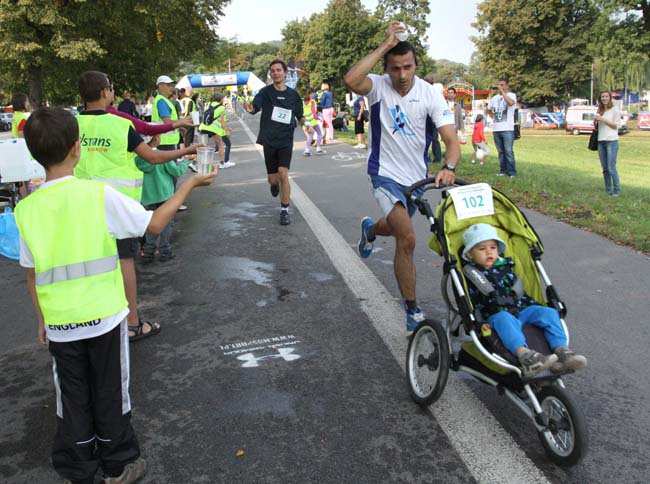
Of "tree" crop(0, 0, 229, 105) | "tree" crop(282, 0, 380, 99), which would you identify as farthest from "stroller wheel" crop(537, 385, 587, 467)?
"tree" crop(282, 0, 380, 99)

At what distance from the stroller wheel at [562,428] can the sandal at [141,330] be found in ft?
9.62

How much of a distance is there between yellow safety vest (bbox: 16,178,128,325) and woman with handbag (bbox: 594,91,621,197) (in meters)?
10.0

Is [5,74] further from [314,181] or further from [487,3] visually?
[487,3]

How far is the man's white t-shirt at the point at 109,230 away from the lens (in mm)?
2545

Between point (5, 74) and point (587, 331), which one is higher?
point (5, 74)

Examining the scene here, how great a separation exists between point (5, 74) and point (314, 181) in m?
18.3

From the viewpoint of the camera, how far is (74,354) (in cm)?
260

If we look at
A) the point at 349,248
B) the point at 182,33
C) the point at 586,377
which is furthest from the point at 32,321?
the point at 182,33

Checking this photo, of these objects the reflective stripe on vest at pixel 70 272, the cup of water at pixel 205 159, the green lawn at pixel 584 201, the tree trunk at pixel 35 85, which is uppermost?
the tree trunk at pixel 35 85

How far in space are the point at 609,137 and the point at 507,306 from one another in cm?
858

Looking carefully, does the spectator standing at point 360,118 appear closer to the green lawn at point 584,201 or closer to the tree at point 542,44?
the green lawn at point 584,201

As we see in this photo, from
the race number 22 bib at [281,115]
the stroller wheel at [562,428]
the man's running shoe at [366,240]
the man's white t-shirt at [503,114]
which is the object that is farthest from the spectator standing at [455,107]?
the stroller wheel at [562,428]

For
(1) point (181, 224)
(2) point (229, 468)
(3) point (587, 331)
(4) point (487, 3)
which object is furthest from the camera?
(4) point (487, 3)

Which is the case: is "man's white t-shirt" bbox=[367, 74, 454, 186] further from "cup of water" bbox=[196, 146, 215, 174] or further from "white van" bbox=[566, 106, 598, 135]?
"white van" bbox=[566, 106, 598, 135]
